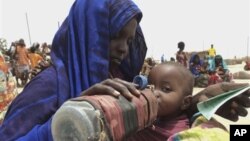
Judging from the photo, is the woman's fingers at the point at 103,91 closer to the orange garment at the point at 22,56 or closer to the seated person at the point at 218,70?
the seated person at the point at 218,70

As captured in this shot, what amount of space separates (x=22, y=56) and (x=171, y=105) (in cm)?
1280

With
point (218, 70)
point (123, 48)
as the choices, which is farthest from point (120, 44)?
point (218, 70)

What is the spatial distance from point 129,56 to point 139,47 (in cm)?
12

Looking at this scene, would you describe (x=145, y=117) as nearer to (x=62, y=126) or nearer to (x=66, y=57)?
(x=62, y=126)

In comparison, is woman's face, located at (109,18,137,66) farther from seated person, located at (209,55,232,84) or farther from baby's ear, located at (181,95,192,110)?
seated person, located at (209,55,232,84)

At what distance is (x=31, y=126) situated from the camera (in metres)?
1.63

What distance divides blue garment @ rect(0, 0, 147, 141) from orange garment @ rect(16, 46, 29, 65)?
492 inches

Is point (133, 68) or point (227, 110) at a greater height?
point (133, 68)

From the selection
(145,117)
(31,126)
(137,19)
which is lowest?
(31,126)

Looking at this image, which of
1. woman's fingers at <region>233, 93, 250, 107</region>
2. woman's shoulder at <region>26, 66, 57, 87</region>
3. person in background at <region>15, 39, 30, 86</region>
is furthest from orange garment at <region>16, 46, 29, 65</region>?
woman's fingers at <region>233, 93, 250, 107</region>

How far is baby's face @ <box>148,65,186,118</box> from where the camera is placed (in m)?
1.82

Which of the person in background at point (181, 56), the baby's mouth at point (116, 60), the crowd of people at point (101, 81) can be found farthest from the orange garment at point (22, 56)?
the baby's mouth at point (116, 60)

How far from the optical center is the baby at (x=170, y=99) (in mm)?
1807

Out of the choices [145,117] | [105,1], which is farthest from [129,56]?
[145,117]
